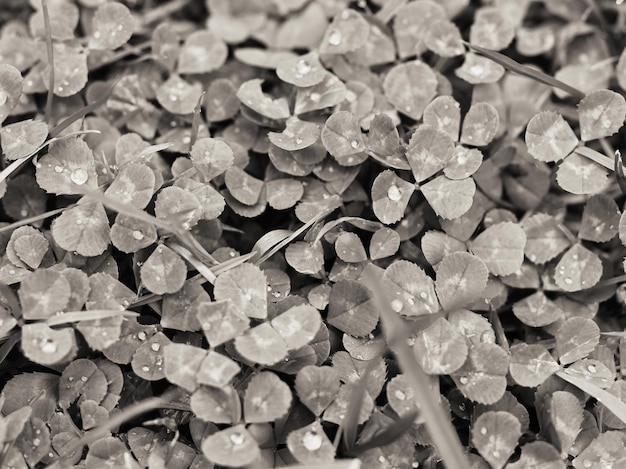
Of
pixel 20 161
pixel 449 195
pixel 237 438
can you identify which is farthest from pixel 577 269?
pixel 20 161

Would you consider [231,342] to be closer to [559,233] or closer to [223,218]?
[223,218]

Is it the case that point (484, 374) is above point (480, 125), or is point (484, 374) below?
below

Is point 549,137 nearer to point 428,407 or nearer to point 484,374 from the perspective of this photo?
point 484,374

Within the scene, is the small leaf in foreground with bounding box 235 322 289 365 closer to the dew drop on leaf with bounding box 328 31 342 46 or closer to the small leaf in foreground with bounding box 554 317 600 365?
the small leaf in foreground with bounding box 554 317 600 365

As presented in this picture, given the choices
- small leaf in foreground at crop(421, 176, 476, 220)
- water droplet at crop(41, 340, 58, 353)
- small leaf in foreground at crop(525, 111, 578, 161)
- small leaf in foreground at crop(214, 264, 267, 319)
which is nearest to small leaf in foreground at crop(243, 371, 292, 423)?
small leaf in foreground at crop(214, 264, 267, 319)

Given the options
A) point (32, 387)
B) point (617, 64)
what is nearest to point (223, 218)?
point (32, 387)

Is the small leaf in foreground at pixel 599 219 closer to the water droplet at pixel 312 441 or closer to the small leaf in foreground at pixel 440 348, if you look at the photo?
the small leaf in foreground at pixel 440 348
